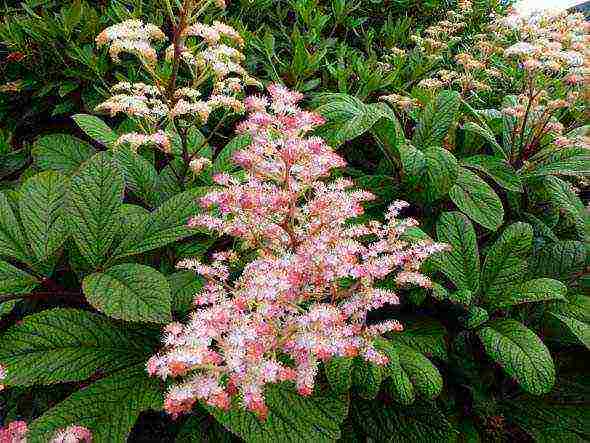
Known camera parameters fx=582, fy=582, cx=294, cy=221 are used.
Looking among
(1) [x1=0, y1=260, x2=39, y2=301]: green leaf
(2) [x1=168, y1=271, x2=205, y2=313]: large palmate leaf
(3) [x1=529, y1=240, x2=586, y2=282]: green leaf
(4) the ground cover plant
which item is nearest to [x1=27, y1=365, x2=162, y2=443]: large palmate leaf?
(4) the ground cover plant

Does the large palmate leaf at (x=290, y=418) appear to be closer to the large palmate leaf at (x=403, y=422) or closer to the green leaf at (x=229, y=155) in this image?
the large palmate leaf at (x=403, y=422)

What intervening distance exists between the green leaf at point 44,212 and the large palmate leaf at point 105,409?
0.35 meters

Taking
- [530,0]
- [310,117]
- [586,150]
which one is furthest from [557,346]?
[530,0]

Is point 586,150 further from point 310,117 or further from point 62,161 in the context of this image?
point 62,161

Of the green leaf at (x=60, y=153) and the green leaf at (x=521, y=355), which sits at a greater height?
the green leaf at (x=60, y=153)

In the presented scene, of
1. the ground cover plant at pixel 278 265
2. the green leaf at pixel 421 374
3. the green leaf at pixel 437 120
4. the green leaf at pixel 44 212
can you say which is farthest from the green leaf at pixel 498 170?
the green leaf at pixel 44 212

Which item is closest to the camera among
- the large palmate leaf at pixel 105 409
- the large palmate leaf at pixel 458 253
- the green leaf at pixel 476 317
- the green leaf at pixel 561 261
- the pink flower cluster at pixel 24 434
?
the pink flower cluster at pixel 24 434

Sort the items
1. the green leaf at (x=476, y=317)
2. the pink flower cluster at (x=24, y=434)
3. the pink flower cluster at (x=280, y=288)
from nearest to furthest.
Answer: the pink flower cluster at (x=280, y=288), the pink flower cluster at (x=24, y=434), the green leaf at (x=476, y=317)

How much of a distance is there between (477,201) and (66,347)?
46.3 inches

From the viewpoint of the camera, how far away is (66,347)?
1365 millimetres

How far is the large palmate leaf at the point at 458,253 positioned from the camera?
156cm

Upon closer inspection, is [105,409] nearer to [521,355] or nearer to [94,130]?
[94,130]

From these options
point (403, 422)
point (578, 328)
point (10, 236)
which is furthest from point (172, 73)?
point (578, 328)

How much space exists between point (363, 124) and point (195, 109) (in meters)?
0.49
